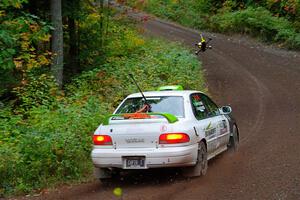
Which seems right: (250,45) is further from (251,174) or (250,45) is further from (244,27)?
(251,174)

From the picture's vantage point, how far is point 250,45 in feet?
109

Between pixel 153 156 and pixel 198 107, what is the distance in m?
1.83

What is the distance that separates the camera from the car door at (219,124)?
33.3 ft

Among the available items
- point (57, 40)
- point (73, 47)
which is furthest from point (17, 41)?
point (73, 47)

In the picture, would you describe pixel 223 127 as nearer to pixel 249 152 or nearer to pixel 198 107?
pixel 249 152

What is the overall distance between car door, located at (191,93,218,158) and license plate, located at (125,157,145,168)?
1184 millimetres

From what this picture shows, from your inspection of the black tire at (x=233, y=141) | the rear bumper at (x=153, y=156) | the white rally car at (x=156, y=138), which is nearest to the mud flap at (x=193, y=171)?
the white rally car at (x=156, y=138)

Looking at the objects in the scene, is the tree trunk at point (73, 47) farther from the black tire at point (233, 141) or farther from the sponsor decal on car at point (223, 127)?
the sponsor decal on car at point (223, 127)

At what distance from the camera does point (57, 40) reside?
57.1 ft

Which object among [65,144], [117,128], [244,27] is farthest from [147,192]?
[244,27]

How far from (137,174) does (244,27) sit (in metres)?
27.7

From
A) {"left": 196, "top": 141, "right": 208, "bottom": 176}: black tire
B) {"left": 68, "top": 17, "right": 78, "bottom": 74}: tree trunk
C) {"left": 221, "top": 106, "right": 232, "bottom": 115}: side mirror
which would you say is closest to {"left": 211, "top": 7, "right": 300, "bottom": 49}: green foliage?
{"left": 68, "top": 17, "right": 78, "bottom": 74}: tree trunk

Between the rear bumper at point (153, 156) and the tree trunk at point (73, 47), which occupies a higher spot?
the rear bumper at point (153, 156)

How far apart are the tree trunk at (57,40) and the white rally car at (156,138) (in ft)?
26.6
